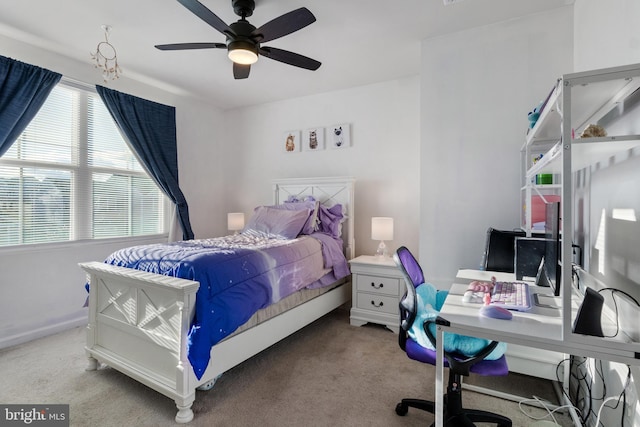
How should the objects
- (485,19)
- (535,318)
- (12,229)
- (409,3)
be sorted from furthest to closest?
(12,229)
(485,19)
(409,3)
(535,318)

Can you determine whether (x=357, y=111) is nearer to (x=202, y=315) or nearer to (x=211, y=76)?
(x=211, y=76)

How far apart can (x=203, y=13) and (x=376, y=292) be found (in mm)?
2629

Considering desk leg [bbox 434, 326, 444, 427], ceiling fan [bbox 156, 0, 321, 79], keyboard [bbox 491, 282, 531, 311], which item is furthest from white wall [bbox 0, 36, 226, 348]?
keyboard [bbox 491, 282, 531, 311]

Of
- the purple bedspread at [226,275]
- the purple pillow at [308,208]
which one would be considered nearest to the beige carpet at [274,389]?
the purple bedspread at [226,275]

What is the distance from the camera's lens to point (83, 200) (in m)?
3.23

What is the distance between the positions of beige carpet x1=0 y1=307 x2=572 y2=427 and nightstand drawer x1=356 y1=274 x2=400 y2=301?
549 mm

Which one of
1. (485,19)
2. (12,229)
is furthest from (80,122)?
(485,19)

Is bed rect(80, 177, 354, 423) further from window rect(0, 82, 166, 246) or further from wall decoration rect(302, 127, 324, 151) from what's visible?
wall decoration rect(302, 127, 324, 151)

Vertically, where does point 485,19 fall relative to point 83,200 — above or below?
above

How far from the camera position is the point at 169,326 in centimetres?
190

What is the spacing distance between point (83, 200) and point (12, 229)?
601mm

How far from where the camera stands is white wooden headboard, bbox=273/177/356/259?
3.65 metres

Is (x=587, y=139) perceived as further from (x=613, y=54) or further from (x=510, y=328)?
(x=613, y=54)

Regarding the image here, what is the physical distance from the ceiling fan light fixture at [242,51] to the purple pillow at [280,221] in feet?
5.25
